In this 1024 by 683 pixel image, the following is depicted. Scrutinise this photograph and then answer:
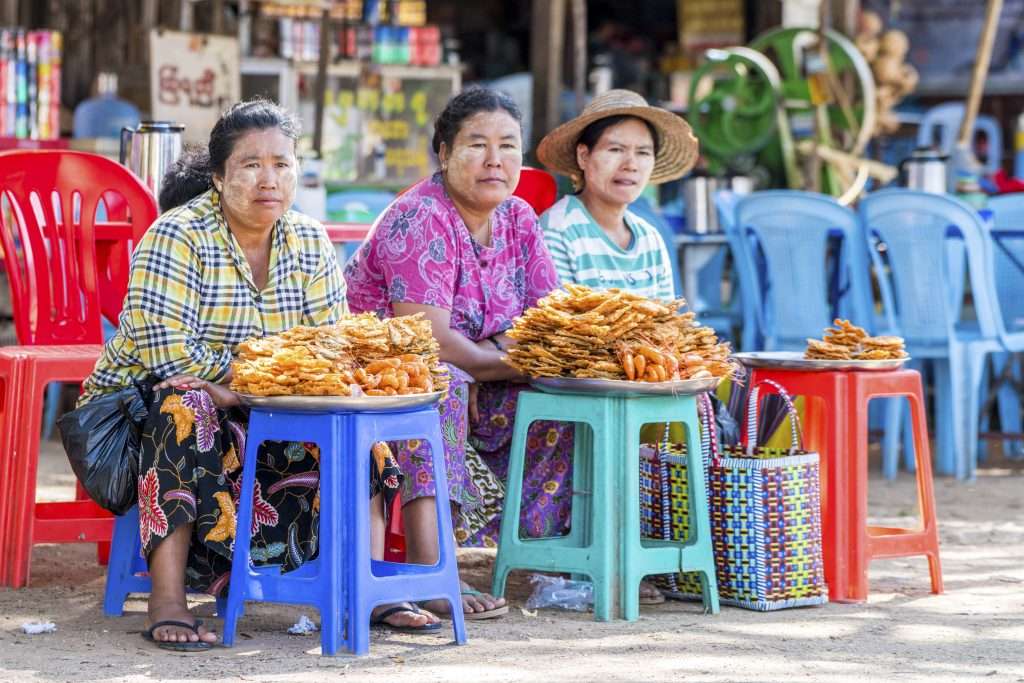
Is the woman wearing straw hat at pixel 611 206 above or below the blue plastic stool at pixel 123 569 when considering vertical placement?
above

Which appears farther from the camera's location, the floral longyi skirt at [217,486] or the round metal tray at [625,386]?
the round metal tray at [625,386]

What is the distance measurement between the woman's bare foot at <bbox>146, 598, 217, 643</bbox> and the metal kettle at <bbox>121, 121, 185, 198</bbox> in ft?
6.61

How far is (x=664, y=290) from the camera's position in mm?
4664

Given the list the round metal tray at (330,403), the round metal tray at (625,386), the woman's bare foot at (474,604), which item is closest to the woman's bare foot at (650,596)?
the woman's bare foot at (474,604)

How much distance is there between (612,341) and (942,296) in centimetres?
295

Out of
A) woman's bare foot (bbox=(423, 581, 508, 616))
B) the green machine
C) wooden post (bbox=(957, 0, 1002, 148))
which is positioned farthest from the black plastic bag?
wooden post (bbox=(957, 0, 1002, 148))

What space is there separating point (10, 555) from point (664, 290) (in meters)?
1.96

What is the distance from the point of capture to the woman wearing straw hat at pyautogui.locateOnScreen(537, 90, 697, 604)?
455cm

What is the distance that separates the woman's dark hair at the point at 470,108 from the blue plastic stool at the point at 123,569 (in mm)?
1300

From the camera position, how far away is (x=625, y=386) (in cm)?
376

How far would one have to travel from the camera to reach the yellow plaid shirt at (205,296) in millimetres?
3691

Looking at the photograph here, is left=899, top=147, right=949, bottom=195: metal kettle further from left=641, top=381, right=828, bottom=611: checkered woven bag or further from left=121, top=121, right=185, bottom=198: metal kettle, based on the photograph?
left=121, top=121, right=185, bottom=198: metal kettle

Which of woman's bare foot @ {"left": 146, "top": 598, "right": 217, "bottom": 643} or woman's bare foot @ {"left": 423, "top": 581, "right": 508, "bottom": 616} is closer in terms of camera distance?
woman's bare foot @ {"left": 146, "top": 598, "right": 217, "bottom": 643}

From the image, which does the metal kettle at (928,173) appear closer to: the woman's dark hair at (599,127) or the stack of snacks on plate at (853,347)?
the woman's dark hair at (599,127)
